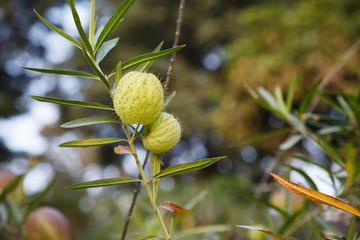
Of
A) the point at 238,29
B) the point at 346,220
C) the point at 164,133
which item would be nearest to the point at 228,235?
the point at 346,220

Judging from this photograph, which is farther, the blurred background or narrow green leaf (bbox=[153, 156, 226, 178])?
the blurred background

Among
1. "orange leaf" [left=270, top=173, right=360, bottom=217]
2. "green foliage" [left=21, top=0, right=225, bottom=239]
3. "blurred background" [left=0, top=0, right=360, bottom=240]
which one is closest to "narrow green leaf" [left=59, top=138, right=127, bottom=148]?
"green foliage" [left=21, top=0, right=225, bottom=239]

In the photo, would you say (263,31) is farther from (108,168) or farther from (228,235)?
(108,168)

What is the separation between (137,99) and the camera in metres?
0.28

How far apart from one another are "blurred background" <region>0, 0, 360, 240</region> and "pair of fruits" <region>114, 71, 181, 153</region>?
142 centimetres

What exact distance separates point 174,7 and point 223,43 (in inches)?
51.8

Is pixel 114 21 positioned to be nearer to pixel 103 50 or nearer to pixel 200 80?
pixel 103 50

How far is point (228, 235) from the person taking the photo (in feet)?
6.24

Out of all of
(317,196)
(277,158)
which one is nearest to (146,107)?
(317,196)

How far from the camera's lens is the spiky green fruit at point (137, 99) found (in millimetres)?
275

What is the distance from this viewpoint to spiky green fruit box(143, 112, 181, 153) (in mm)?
289

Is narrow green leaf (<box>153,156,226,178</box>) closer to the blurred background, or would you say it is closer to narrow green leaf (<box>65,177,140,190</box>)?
narrow green leaf (<box>65,177,140,190</box>)

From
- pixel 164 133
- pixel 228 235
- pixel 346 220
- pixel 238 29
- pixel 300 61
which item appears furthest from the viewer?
pixel 238 29

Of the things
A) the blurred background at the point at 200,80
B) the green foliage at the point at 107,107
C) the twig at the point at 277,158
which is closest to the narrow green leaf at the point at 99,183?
the green foliage at the point at 107,107
